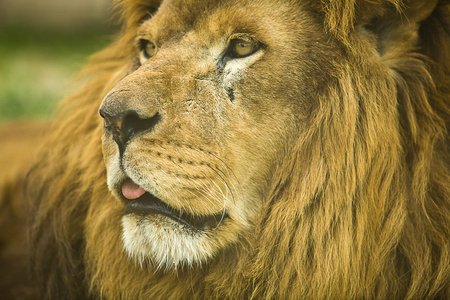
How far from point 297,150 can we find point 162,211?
0.63 m

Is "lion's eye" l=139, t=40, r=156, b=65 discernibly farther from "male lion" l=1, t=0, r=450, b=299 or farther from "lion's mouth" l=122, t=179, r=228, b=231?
"lion's mouth" l=122, t=179, r=228, b=231

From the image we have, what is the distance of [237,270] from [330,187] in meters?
0.54

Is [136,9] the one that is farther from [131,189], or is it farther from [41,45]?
[41,45]

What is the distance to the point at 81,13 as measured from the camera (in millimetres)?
11578

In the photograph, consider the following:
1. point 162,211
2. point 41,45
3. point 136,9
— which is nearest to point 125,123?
point 162,211

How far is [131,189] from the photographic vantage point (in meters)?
2.12

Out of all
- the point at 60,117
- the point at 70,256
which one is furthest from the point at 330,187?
the point at 60,117

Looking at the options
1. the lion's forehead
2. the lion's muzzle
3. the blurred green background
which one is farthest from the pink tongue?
the blurred green background

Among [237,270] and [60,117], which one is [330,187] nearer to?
[237,270]

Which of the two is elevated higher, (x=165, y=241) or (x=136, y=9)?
(x=136, y=9)

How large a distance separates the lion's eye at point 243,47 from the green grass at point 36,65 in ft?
14.2

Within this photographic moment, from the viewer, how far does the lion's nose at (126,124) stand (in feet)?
6.66

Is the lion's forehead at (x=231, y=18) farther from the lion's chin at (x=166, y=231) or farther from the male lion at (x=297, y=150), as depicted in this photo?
the lion's chin at (x=166, y=231)

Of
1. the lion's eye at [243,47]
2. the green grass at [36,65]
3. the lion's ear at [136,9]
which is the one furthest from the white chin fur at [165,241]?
the green grass at [36,65]
